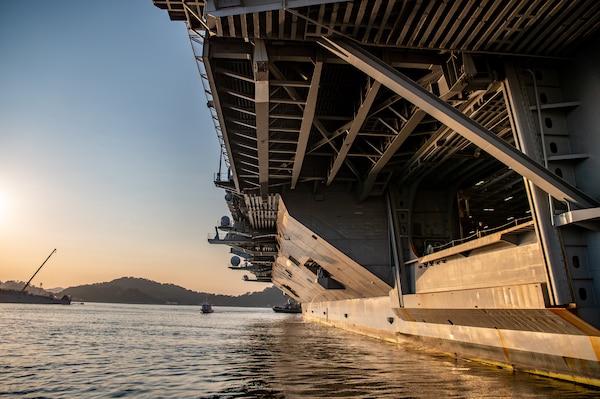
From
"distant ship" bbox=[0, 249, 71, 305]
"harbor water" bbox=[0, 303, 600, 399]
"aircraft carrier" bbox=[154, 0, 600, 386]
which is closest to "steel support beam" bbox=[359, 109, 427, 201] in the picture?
"aircraft carrier" bbox=[154, 0, 600, 386]

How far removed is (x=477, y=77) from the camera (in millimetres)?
12039

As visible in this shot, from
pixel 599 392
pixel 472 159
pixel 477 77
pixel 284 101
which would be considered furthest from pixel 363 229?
pixel 599 392

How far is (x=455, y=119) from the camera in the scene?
1116 centimetres

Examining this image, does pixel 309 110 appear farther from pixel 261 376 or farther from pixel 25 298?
pixel 25 298

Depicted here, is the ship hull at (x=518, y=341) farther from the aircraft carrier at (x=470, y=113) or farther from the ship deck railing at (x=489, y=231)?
the ship deck railing at (x=489, y=231)

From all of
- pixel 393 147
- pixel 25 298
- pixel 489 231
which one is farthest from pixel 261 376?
pixel 25 298

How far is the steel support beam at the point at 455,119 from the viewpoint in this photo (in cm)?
1041

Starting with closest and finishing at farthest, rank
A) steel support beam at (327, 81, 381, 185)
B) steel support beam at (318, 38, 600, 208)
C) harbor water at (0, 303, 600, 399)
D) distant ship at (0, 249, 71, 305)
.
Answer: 1. harbor water at (0, 303, 600, 399)
2. steel support beam at (318, 38, 600, 208)
3. steel support beam at (327, 81, 381, 185)
4. distant ship at (0, 249, 71, 305)

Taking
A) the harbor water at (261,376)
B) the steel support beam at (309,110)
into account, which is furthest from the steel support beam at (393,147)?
the harbor water at (261,376)

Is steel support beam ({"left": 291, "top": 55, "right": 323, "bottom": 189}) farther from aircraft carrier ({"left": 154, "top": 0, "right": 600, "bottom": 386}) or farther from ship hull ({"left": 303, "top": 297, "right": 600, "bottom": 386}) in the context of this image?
ship hull ({"left": 303, "top": 297, "right": 600, "bottom": 386})

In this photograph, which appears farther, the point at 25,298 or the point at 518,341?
the point at 25,298

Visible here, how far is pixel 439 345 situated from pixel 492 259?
260 inches

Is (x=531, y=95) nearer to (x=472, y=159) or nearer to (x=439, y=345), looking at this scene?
(x=472, y=159)

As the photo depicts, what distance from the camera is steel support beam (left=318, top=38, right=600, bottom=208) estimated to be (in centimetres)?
1041
